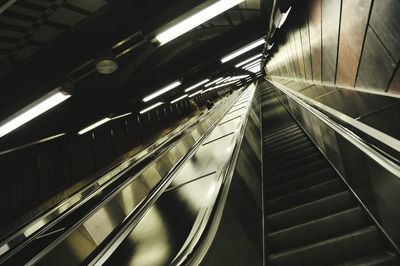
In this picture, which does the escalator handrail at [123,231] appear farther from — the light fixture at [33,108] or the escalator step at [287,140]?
the escalator step at [287,140]

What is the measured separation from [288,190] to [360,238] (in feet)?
4.76

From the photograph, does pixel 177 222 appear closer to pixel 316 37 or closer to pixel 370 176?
pixel 370 176

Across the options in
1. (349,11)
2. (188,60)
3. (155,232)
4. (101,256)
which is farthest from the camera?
(188,60)

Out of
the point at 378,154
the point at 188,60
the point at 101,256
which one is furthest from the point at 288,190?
the point at 188,60

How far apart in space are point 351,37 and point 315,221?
135 inches

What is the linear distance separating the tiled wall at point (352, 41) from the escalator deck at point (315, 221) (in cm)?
152

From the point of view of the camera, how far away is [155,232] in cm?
244

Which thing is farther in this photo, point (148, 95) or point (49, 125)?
point (148, 95)

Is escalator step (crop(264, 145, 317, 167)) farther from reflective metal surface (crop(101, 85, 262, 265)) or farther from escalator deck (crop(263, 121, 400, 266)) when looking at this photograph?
reflective metal surface (crop(101, 85, 262, 265))

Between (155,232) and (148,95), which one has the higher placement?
(148,95)

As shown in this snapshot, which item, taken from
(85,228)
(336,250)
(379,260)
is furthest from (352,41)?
(85,228)

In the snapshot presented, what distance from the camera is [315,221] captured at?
122 inches

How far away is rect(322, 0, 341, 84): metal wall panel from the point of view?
17.4 ft

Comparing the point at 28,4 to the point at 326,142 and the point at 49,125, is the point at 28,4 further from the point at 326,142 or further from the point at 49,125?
the point at 326,142
